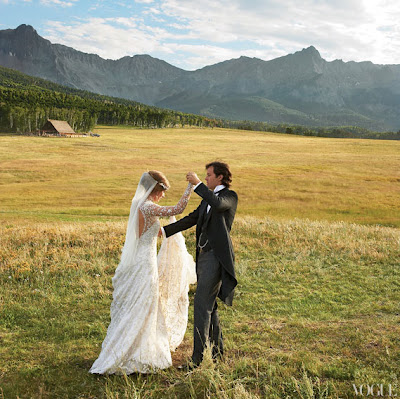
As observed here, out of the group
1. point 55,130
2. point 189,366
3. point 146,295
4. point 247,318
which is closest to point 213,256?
point 146,295

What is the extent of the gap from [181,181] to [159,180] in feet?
131

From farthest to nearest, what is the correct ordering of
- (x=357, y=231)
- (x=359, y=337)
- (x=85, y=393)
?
1. (x=357, y=231)
2. (x=359, y=337)
3. (x=85, y=393)

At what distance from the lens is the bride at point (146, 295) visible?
6.31 m

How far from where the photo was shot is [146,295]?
6445 millimetres

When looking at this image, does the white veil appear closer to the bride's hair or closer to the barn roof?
the bride's hair

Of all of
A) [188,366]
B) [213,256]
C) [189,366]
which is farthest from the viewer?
[189,366]

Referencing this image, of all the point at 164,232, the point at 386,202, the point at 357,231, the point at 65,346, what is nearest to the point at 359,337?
the point at 164,232

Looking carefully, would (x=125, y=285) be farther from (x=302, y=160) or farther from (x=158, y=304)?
(x=302, y=160)

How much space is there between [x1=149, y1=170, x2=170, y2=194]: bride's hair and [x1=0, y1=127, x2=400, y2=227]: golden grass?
69.5 feet

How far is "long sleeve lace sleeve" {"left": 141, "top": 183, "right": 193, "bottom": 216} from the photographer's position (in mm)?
6480

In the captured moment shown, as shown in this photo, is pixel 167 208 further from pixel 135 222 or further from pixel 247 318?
pixel 247 318

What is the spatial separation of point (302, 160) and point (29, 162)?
46197mm

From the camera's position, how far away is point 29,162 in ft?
192

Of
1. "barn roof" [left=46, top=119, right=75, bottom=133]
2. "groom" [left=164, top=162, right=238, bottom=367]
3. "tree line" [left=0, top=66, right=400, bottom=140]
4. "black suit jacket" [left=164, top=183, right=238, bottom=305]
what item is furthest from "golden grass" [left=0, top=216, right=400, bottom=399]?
"tree line" [left=0, top=66, right=400, bottom=140]
